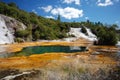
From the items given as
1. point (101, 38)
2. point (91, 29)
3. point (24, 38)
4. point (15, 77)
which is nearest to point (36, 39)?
point (24, 38)

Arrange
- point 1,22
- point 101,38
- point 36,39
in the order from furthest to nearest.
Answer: point 36,39, point 1,22, point 101,38

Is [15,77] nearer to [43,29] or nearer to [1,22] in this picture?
[1,22]

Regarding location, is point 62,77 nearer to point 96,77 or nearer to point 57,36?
point 96,77

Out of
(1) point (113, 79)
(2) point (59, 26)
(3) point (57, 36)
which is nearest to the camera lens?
(1) point (113, 79)

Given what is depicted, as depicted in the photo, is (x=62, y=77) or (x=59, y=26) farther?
(x=59, y=26)

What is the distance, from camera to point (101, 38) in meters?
76.2

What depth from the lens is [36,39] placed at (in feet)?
316

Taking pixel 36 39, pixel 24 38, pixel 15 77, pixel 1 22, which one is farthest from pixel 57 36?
pixel 15 77

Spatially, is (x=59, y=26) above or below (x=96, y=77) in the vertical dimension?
above

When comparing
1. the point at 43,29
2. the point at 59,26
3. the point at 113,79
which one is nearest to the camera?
the point at 113,79

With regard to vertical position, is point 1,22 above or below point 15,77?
above

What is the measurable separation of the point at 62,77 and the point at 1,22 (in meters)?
69.3

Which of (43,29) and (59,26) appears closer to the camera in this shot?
(43,29)

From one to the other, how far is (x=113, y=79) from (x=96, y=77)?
1878 millimetres
